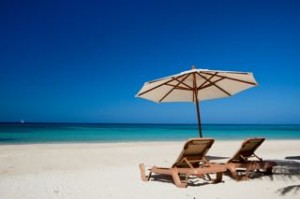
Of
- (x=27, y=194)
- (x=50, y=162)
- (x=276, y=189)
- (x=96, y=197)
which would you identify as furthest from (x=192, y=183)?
(x=50, y=162)

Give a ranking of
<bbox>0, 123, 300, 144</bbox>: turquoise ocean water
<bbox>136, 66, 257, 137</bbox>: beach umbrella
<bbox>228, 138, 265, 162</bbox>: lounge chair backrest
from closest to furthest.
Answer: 1. <bbox>228, 138, 265, 162</bbox>: lounge chair backrest
2. <bbox>136, 66, 257, 137</bbox>: beach umbrella
3. <bbox>0, 123, 300, 144</bbox>: turquoise ocean water

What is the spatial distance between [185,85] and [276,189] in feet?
11.8

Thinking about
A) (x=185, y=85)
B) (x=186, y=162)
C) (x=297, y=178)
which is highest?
(x=185, y=85)

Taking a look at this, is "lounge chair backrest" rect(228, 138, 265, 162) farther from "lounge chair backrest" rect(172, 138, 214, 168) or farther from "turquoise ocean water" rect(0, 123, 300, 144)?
"turquoise ocean water" rect(0, 123, 300, 144)

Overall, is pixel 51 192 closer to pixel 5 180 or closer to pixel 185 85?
pixel 5 180

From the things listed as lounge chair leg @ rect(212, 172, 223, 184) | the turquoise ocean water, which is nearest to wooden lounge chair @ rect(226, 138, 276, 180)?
lounge chair leg @ rect(212, 172, 223, 184)

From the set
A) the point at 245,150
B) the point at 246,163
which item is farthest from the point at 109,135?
the point at 246,163

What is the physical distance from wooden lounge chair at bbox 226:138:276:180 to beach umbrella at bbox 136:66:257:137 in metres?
1.43

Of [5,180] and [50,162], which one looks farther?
[50,162]

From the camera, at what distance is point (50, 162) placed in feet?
31.4

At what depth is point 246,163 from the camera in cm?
626

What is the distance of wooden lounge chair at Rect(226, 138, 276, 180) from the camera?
6.05 metres

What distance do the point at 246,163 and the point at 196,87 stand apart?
2343mm

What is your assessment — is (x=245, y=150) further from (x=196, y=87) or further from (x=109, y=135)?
(x=109, y=135)
